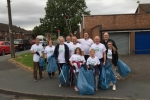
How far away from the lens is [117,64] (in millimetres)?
7113

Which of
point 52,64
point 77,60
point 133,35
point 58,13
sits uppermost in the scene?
point 58,13

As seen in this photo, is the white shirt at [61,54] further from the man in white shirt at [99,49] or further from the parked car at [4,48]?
the parked car at [4,48]

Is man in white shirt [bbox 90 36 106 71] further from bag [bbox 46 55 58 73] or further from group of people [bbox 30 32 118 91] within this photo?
bag [bbox 46 55 58 73]

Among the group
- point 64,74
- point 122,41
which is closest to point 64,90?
point 64,74

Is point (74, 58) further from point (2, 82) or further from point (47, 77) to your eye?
point (2, 82)

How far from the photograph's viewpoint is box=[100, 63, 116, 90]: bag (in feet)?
20.1

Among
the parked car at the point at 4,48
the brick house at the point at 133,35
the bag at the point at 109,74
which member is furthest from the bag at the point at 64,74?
the parked car at the point at 4,48

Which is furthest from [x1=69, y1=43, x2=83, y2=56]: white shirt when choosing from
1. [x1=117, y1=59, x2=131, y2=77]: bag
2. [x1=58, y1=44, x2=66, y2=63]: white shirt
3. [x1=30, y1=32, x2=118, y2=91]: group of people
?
[x1=117, y1=59, x2=131, y2=77]: bag

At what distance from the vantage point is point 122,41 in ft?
61.4

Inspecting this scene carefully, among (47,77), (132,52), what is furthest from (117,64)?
(132,52)

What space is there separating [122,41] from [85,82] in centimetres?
1393

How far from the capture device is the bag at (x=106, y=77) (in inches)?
241

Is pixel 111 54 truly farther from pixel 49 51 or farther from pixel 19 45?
pixel 19 45

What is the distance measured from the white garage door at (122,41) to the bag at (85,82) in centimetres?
1343
